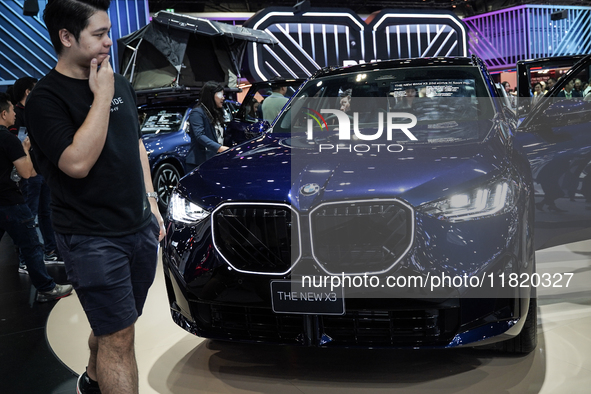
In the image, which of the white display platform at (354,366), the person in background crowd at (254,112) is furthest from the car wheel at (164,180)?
the white display platform at (354,366)

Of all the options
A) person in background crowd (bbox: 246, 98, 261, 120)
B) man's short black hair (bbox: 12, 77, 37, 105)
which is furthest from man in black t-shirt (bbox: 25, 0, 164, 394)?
person in background crowd (bbox: 246, 98, 261, 120)

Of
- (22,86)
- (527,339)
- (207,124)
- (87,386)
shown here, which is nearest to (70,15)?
(87,386)

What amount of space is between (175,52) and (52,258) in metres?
4.53

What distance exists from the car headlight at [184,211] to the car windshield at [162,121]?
512 centimetres

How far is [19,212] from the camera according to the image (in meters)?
4.33

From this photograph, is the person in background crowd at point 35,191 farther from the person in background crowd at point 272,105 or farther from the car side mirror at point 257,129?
the person in background crowd at point 272,105

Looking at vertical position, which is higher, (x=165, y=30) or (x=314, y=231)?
(x=165, y=30)

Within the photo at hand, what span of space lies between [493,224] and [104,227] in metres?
1.51

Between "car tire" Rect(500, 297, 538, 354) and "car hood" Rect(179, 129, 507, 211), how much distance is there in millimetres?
792

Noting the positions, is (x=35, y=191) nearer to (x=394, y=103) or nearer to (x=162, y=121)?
(x=162, y=121)

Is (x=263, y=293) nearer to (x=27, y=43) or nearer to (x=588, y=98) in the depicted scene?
(x=588, y=98)

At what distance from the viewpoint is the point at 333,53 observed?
773 inches

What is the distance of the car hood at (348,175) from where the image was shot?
7.70ft

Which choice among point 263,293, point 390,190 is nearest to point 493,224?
point 390,190
